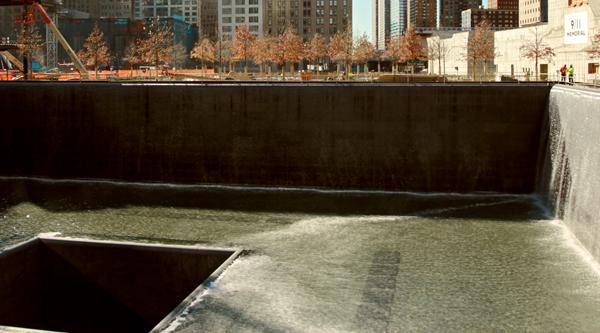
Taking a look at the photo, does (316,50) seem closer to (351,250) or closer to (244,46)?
(244,46)

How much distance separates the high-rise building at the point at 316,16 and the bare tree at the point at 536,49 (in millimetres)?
107349

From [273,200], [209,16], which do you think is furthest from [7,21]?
[273,200]

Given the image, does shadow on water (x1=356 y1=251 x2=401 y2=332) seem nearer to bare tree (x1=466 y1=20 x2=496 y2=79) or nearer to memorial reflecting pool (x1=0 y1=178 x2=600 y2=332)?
memorial reflecting pool (x1=0 y1=178 x2=600 y2=332)

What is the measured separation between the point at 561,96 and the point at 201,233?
15.0m

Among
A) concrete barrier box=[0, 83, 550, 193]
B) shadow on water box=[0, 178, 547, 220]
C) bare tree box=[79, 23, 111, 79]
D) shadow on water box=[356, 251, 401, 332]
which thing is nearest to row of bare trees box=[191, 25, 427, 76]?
bare tree box=[79, 23, 111, 79]

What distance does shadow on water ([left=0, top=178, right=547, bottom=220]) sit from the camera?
28.9 meters

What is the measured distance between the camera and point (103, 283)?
72.1 ft

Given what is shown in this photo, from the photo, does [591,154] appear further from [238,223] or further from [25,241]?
[25,241]

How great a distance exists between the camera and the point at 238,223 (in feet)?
88.2

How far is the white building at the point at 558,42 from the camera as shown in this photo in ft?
162

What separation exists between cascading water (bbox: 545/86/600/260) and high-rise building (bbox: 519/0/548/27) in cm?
15651

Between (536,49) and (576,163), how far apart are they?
107 feet

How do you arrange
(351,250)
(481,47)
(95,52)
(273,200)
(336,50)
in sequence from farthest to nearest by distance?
(336,50), (95,52), (481,47), (273,200), (351,250)

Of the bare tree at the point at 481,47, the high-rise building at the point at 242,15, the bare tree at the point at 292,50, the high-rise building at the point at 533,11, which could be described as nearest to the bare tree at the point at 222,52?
the bare tree at the point at 292,50
